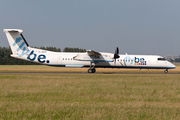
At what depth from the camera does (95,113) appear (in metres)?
7.65

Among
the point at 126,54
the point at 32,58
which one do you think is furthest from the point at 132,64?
the point at 32,58

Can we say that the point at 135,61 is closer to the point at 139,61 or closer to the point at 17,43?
the point at 139,61

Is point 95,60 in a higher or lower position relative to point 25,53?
lower

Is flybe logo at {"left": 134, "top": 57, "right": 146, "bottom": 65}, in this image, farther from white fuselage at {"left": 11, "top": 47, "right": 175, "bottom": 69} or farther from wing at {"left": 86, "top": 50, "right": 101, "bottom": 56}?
wing at {"left": 86, "top": 50, "right": 101, "bottom": 56}

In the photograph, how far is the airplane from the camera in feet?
112

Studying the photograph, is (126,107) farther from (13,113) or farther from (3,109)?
(3,109)

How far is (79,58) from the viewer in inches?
1344

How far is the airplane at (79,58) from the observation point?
34.1 metres

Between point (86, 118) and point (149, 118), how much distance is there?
233 centimetres

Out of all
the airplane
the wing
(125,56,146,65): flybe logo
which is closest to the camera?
the wing

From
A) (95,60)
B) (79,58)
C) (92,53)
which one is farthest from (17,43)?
(95,60)

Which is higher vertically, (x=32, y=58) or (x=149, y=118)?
(x=32, y=58)

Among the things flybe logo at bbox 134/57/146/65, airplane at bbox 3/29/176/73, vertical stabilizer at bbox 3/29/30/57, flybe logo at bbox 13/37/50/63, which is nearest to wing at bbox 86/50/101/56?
airplane at bbox 3/29/176/73

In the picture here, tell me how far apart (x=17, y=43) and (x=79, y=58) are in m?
11.3
